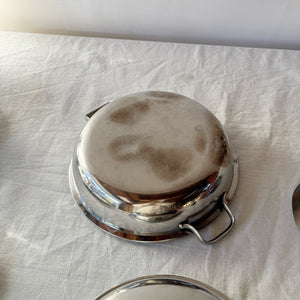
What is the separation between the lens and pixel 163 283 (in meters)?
0.35

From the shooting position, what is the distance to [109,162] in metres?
0.40

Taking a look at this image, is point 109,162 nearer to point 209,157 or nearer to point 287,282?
point 209,157

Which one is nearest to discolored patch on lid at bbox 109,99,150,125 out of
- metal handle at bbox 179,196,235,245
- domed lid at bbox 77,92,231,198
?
domed lid at bbox 77,92,231,198

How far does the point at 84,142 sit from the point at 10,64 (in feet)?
0.94

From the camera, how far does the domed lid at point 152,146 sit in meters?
0.39

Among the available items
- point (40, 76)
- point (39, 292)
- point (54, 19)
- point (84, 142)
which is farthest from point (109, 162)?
point (54, 19)

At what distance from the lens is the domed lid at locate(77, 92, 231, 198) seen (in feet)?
1.27

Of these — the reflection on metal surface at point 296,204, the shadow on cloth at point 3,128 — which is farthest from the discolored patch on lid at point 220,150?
the shadow on cloth at point 3,128

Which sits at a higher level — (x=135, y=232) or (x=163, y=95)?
(x=163, y=95)

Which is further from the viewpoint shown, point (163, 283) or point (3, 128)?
point (3, 128)

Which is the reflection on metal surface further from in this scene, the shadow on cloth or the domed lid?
the shadow on cloth

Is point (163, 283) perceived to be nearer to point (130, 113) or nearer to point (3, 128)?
point (130, 113)

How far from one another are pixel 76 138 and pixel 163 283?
26 cm

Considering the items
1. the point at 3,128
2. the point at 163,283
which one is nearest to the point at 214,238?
the point at 163,283
